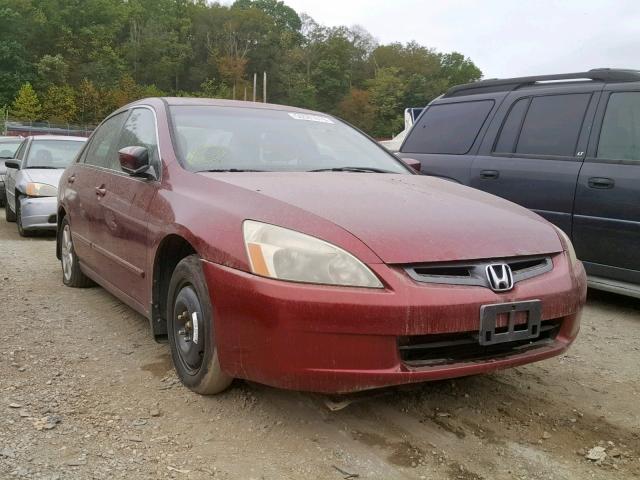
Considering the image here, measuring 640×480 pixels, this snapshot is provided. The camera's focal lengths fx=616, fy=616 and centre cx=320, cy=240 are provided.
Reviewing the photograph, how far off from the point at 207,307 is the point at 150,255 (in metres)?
0.70

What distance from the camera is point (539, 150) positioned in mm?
5250

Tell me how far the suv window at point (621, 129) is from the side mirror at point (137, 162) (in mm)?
3419

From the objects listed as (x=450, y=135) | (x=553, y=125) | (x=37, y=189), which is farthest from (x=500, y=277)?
(x=37, y=189)

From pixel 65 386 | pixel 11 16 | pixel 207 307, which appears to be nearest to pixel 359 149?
pixel 207 307

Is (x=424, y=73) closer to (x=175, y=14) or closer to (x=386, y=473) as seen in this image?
(x=175, y=14)

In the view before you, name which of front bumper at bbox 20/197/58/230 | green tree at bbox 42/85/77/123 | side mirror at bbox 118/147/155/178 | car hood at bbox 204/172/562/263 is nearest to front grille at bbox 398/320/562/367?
car hood at bbox 204/172/562/263

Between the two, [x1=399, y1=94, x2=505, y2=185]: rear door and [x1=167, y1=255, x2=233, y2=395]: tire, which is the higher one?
[x1=399, y1=94, x2=505, y2=185]: rear door

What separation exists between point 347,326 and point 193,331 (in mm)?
902

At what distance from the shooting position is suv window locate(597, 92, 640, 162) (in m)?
4.63

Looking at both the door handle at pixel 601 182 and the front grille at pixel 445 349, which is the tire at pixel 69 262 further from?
the door handle at pixel 601 182

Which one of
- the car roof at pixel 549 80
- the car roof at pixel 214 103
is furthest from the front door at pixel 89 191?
the car roof at pixel 549 80

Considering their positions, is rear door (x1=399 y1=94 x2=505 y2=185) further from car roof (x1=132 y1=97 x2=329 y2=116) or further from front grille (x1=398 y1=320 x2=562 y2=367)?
front grille (x1=398 y1=320 x2=562 y2=367)

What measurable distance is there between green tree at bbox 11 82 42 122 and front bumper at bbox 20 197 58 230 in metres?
67.5

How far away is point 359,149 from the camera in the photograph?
13.2ft
